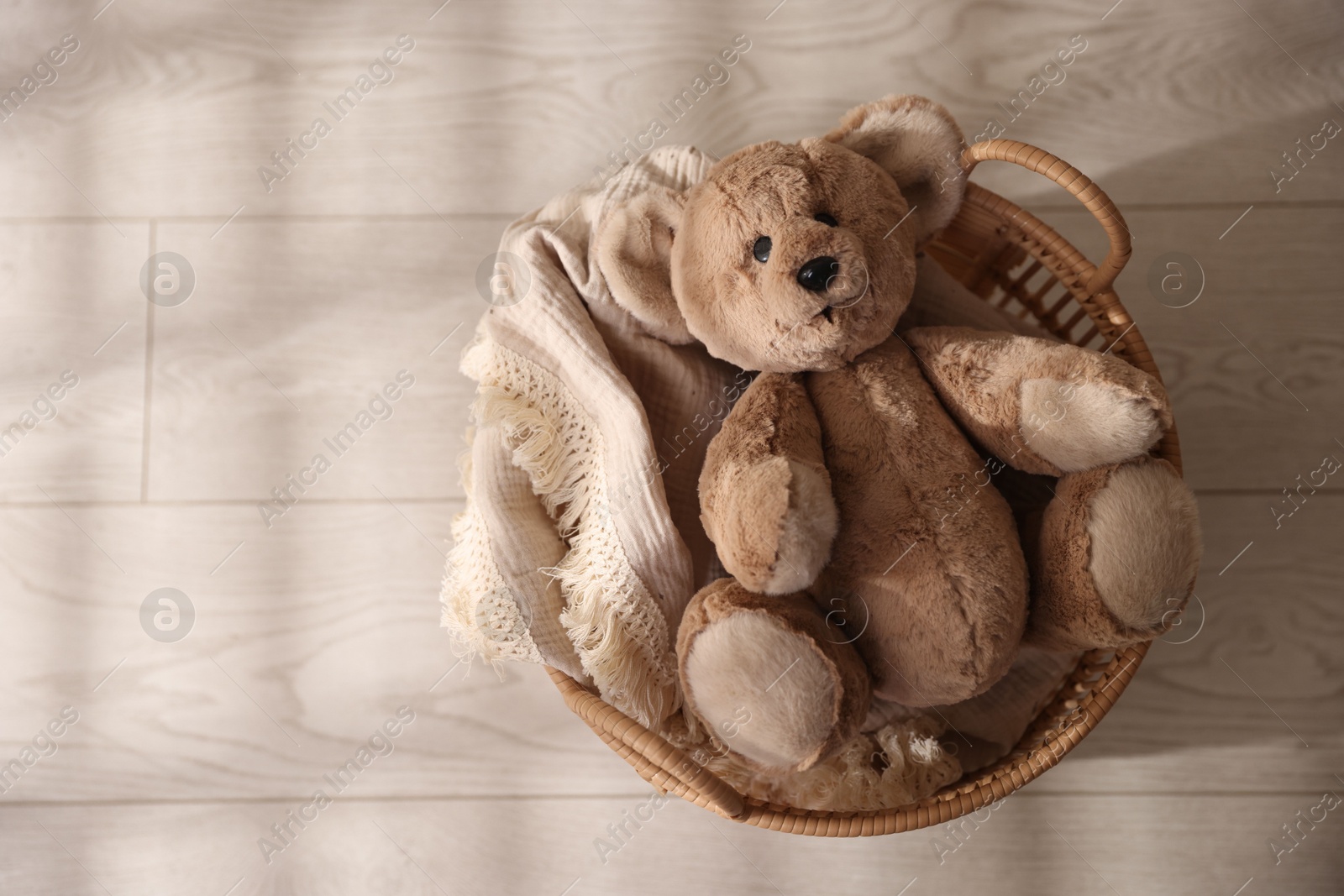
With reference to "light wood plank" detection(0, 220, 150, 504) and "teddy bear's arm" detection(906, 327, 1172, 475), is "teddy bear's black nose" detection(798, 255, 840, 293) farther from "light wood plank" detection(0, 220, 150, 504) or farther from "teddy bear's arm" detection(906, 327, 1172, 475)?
"light wood plank" detection(0, 220, 150, 504)

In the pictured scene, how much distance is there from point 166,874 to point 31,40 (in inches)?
38.4

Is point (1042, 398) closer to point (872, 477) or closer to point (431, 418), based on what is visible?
point (872, 477)

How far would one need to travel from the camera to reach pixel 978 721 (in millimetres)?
849

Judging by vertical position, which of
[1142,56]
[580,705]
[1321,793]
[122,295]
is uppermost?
[1142,56]

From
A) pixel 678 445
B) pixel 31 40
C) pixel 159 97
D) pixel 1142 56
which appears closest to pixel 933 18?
pixel 1142 56

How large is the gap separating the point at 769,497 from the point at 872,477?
12 centimetres

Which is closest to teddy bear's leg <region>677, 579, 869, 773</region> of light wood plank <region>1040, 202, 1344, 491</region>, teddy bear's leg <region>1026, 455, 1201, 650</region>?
teddy bear's leg <region>1026, 455, 1201, 650</region>

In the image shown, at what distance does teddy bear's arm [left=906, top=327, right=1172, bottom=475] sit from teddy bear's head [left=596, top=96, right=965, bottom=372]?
0.23 feet

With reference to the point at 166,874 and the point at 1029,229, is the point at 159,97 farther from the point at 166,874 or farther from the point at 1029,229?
the point at 1029,229

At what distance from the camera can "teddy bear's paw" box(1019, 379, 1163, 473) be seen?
63cm

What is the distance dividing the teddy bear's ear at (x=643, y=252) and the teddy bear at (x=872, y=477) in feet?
0.07

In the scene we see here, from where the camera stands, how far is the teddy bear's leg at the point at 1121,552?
0.64 metres

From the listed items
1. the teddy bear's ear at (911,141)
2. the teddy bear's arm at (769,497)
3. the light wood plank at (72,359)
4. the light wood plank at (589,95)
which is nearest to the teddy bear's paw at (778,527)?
the teddy bear's arm at (769,497)

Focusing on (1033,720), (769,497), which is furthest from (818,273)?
(1033,720)
